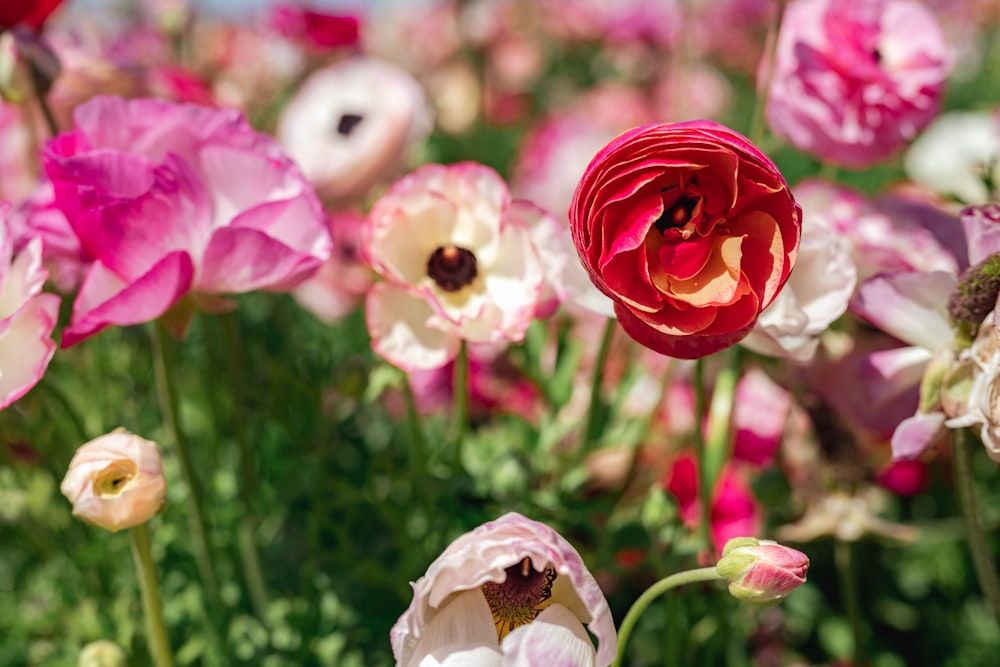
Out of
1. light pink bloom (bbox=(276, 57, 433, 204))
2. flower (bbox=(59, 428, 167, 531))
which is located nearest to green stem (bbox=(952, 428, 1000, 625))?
flower (bbox=(59, 428, 167, 531))

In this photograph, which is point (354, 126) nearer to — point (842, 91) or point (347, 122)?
point (347, 122)

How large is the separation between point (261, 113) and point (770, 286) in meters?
1.15

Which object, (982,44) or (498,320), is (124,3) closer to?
(498,320)

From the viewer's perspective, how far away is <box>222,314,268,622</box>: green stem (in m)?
0.67

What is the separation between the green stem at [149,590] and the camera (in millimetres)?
488

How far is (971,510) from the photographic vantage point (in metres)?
0.50

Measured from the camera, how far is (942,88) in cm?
70

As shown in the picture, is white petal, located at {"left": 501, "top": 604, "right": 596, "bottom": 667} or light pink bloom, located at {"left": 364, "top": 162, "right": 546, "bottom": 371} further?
light pink bloom, located at {"left": 364, "top": 162, "right": 546, "bottom": 371}

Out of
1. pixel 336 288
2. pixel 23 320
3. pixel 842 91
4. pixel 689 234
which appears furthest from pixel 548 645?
pixel 336 288

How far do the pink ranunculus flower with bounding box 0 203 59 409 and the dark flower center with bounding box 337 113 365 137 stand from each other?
0.41 m

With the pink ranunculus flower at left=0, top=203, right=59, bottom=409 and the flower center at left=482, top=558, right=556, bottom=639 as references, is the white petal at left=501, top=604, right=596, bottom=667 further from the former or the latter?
the pink ranunculus flower at left=0, top=203, right=59, bottom=409

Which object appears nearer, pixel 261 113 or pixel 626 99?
pixel 261 113

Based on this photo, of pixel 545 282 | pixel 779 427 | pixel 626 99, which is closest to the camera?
pixel 545 282

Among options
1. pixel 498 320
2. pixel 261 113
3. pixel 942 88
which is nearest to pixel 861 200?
pixel 942 88
